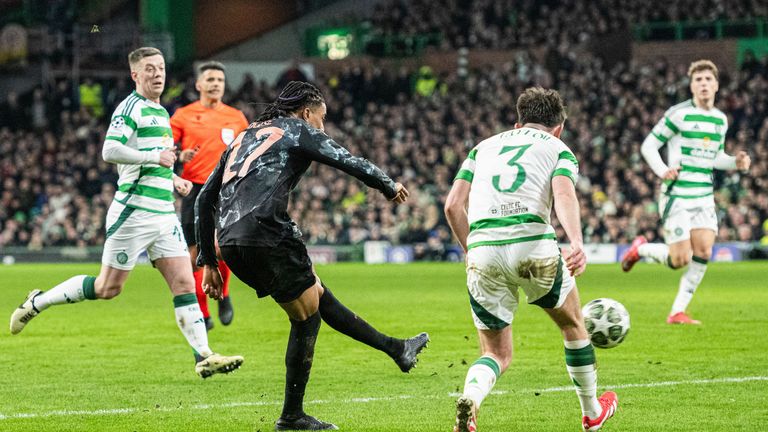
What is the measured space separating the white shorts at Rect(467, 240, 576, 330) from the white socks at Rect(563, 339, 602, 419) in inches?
11.7

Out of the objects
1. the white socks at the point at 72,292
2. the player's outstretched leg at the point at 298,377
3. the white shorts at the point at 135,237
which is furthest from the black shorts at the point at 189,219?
the player's outstretched leg at the point at 298,377

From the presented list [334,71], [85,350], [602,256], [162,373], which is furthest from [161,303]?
[334,71]

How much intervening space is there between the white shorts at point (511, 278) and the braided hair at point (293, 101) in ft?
4.45

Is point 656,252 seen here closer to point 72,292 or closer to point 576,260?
point 72,292

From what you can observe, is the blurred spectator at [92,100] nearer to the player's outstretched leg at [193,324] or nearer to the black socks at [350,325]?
the player's outstretched leg at [193,324]

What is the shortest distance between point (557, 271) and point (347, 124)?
2798cm

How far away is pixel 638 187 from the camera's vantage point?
28469 mm

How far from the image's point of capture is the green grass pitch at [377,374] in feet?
24.0

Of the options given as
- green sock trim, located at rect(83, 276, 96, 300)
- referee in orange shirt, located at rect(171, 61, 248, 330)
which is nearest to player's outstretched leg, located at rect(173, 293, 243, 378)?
green sock trim, located at rect(83, 276, 96, 300)

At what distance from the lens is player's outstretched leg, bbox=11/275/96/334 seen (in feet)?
31.0

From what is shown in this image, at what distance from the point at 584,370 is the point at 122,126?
4272 millimetres

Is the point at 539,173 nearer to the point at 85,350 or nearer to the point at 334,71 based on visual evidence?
the point at 85,350

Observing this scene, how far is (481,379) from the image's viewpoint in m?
6.33

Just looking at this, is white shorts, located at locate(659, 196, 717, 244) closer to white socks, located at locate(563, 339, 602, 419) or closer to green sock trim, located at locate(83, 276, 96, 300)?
green sock trim, located at locate(83, 276, 96, 300)
